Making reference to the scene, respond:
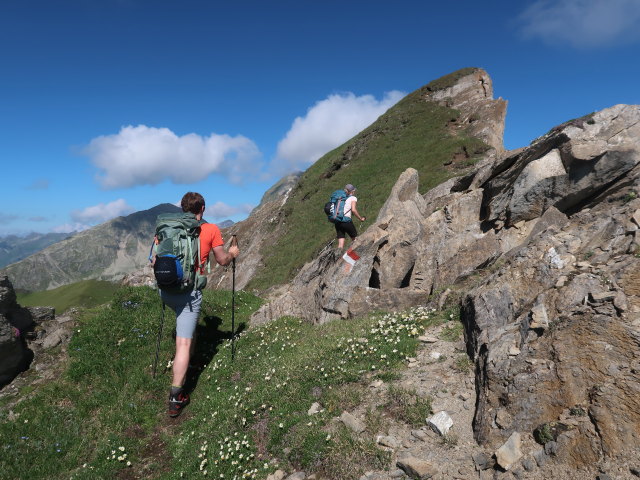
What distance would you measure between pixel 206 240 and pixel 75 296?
179 m

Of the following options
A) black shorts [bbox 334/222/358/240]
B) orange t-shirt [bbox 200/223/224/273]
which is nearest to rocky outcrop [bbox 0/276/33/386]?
orange t-shirt [bbox 200/223/224/273]

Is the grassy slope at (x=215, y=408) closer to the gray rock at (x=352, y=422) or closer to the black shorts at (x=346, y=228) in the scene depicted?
the gray rock at (x=352, y=422)

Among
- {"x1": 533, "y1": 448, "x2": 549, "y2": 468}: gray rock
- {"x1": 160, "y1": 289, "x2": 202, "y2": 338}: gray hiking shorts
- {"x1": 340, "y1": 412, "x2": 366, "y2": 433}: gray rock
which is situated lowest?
{"x1": 533, "y1": 448, "x2": 549, "y2": 468}: gray rock

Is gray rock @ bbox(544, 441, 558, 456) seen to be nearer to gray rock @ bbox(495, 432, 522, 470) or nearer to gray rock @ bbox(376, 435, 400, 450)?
gray rock @ bbox(495, 432, 522, 470)

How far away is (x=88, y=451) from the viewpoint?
8688 millimetres

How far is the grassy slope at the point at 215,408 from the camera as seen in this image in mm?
7098

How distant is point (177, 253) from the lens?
9133mm

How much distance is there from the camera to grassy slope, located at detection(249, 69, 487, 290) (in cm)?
4106

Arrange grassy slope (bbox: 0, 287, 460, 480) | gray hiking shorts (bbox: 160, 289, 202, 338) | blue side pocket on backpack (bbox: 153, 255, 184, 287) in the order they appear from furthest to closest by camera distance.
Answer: gray hiking shorts (bbox: 160, 289, 202, 338)
blue side pocket on backpack (bbox: 153, 255, 184, 287)
grassy slope (bbox: 0, 287, 460, 480)

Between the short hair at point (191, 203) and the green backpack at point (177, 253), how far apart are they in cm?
33

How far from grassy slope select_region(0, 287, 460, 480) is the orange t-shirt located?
11.8 ft

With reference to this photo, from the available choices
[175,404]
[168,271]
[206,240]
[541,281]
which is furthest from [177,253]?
[541,281]

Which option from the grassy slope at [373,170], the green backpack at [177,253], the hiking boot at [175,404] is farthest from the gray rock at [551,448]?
the grassy slope at [373,170]

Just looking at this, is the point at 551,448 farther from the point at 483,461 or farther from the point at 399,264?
the point at 399,264
